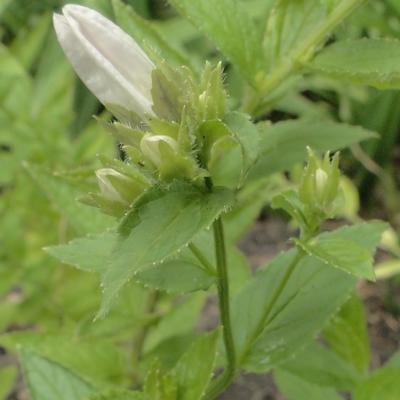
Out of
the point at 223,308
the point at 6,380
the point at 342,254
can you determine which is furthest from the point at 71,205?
the point at 6,380

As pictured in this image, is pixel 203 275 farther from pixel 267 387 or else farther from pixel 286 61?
pixel 267 387

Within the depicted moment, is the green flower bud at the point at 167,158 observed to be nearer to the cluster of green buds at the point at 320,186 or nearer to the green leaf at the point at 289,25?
the cluster of green buds at the point at 320,186

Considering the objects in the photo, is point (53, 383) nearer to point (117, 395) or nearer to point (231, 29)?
point (117, 395)

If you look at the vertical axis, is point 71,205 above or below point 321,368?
above

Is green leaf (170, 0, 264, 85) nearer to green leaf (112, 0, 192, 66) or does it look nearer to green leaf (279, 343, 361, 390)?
green leaf (112, 0, 192, 66)

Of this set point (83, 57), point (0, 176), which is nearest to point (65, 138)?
point (0, 176)

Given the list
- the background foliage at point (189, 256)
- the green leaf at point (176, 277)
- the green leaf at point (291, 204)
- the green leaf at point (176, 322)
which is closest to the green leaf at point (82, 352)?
the background foliage at point (189, 256)

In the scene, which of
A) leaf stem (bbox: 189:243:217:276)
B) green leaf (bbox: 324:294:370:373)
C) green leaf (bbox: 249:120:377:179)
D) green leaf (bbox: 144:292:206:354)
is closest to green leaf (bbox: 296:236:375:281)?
leaf stem (bbox: 189:243:217:276)
